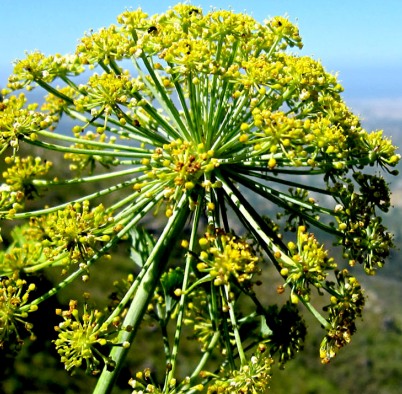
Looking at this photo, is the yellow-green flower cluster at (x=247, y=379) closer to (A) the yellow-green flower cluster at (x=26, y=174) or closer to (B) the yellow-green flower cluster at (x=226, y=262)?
(B) the yellow-green flower cluster at (x=226, y=262)

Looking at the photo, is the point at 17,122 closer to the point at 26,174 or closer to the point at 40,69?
the point at 40,69

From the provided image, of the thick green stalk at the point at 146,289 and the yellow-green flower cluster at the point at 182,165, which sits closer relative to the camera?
the thick green stalk at the point at 146,289

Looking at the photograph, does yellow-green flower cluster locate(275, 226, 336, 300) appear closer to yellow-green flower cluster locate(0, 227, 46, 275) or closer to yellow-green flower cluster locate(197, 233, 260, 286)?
yellow-green flower cluster locate(197, 233, 260, 286)

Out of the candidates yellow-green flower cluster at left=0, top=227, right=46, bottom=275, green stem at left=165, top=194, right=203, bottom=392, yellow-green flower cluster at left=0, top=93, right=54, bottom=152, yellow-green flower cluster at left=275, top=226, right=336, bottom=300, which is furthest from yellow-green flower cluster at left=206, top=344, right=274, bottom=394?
yellow-green flower cluster at left=0, top=93, right=54, bottom=152

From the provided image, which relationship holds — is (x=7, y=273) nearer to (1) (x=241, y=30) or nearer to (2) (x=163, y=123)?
(2) (x=163, y=123)

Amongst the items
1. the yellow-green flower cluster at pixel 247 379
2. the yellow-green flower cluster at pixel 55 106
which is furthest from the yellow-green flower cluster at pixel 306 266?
the yellow-green flower cluster at pixel 55 106

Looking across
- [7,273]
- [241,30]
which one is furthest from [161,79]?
[7,273]
